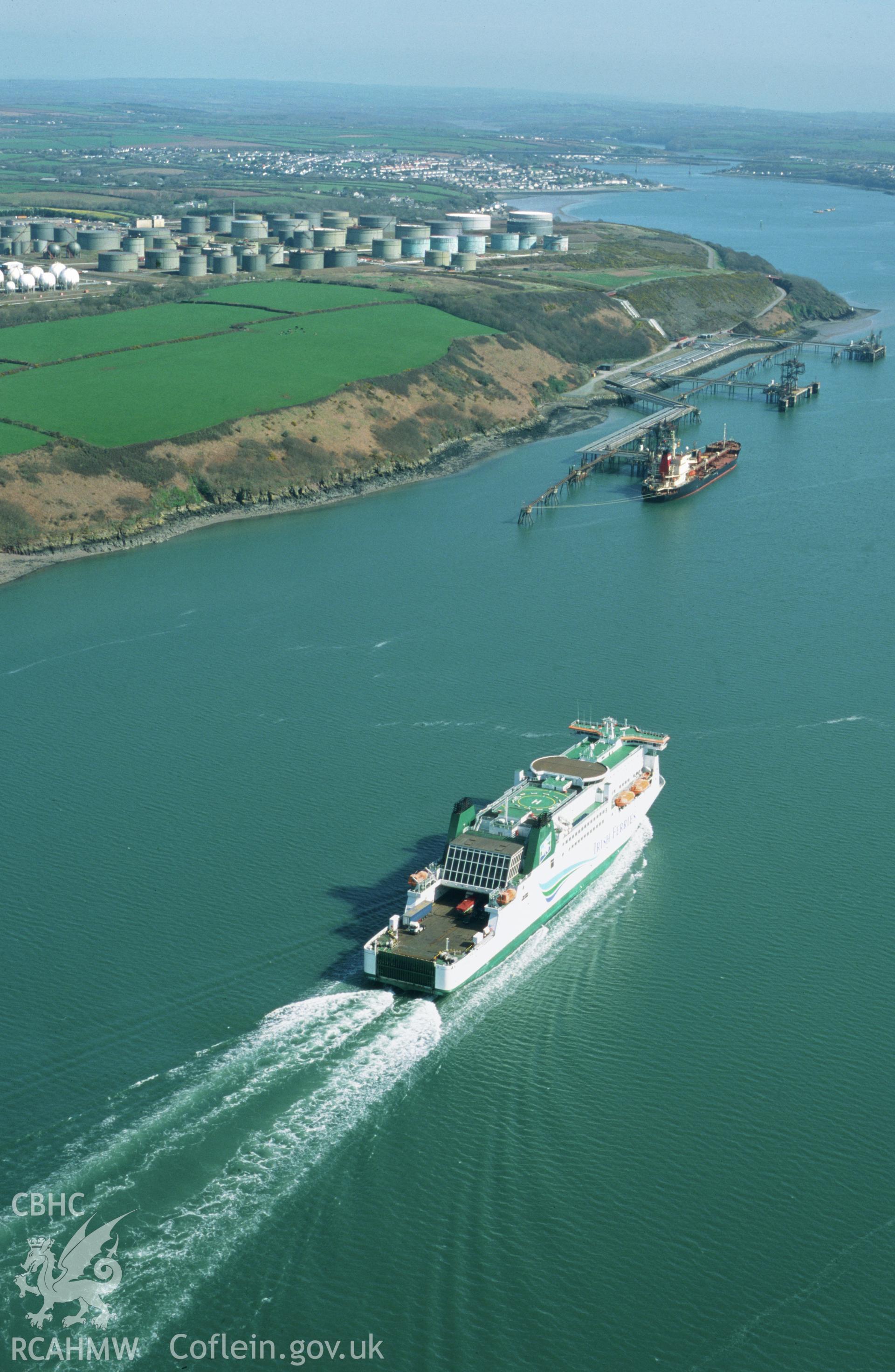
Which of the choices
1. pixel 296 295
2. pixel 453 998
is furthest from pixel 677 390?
pixel 453 998

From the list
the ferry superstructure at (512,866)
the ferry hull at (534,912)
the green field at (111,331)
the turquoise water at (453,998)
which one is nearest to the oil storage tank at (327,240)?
the green field at (111,331)

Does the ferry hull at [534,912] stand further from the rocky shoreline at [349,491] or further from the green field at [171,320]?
the green field at [171,320]

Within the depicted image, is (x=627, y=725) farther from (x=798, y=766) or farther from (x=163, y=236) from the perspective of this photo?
(x=163, y=236)

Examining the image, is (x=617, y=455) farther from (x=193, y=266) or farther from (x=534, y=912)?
(x=193, y=266)

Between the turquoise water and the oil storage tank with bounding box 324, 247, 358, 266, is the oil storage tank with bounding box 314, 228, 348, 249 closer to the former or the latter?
the oil storage tank with bounding box 324, 247, 358, 266

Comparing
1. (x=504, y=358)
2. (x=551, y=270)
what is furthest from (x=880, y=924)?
(x=551, y=270)

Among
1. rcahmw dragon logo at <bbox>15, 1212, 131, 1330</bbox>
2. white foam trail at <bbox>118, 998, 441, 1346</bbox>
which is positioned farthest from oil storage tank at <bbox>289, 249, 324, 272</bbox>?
rcahmw dragon logo at <bbox>15, 1212, 131, 1330</bbox>

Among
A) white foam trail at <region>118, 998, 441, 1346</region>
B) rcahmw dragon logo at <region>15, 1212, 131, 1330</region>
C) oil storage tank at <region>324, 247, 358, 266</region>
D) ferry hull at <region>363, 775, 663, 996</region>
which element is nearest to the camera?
rcahmw dragon logo at <region>15, 1212, 131, 1330</region>

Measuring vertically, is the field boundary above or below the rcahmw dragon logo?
above
